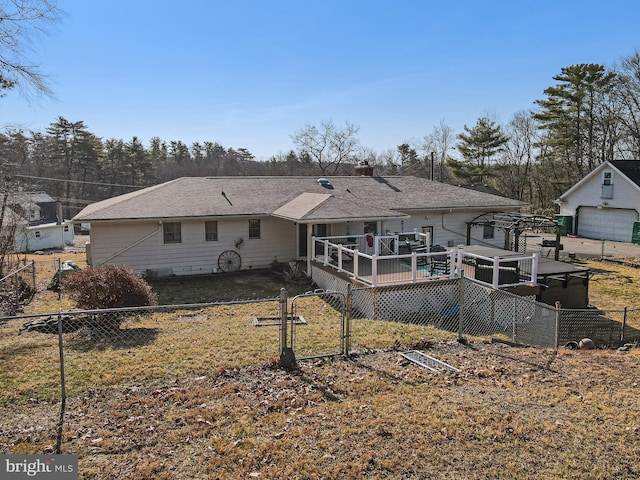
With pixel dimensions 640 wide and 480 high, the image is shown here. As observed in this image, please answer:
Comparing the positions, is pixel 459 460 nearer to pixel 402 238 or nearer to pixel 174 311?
pixel 174 311

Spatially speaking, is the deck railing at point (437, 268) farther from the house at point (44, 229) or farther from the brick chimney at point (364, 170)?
the house at point (44, 229)

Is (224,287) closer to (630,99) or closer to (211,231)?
(211,231)

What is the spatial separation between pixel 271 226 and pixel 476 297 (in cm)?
924

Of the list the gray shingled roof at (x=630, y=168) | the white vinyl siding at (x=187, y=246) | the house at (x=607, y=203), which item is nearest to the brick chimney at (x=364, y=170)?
the white vinyl siding at (x=187, y=246)

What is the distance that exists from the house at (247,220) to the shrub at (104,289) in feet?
19.7

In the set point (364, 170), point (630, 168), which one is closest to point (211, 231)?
point (364, 170)

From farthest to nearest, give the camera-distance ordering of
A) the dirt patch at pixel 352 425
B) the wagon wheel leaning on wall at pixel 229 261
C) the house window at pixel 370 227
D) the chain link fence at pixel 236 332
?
the house window at pixel 370 227
the wagon wheel leaning on wall at pixel 229 261
the chain link fence at pixel 236 332
the dirt patch at pixel 352 425

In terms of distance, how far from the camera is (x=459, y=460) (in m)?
4.48

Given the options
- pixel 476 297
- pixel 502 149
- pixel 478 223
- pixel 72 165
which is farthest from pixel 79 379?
pixel 72 165

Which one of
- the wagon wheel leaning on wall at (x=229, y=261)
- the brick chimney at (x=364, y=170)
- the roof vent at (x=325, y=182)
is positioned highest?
the brick chimney at (x=364, y=170)

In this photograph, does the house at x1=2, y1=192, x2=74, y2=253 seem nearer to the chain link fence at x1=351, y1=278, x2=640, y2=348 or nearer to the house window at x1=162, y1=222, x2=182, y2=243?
the house window at x1=162, y1=222, x2=182, y2=243

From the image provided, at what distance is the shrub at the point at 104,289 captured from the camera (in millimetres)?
9766

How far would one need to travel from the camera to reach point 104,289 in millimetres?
9844

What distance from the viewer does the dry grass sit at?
4.41 meters
